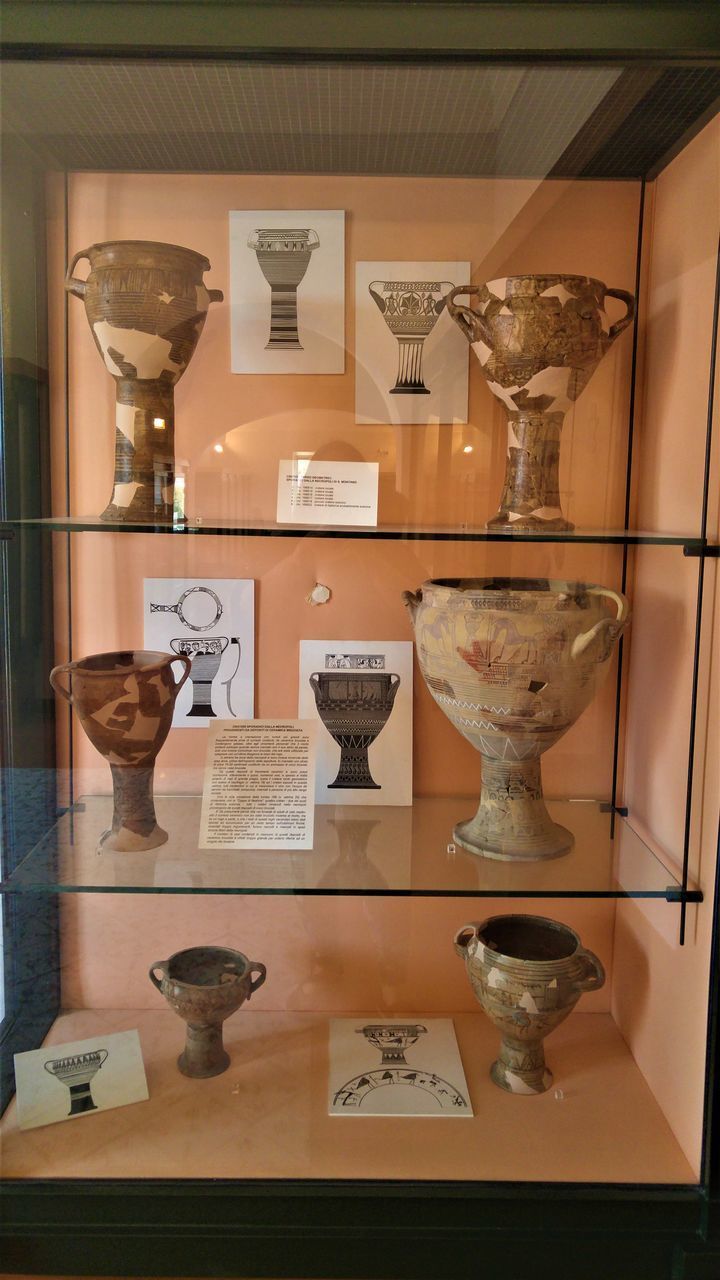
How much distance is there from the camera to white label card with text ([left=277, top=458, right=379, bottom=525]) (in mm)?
1064

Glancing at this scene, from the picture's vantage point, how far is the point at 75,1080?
1.06 meters

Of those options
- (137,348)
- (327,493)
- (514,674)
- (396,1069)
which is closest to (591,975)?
(396,1069)

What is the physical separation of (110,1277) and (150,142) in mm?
1212

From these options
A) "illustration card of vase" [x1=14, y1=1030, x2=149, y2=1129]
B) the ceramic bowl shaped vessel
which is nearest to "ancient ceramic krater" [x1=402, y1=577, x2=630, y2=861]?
the ceramic bowl shaped vessel

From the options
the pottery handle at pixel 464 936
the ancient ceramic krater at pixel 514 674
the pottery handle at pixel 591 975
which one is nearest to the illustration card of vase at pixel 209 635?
the ancient ceramic krater at pixel 514 674

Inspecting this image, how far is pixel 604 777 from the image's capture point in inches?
46.0

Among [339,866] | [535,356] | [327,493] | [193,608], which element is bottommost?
[339,866]

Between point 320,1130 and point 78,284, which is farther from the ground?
point 78,284

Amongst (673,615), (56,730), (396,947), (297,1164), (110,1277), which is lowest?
(110,1277)

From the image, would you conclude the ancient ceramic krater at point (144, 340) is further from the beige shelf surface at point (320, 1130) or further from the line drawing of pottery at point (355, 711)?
the beige shelf surface at point (320, 1130)

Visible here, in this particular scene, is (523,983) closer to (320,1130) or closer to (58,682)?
(320,1130)

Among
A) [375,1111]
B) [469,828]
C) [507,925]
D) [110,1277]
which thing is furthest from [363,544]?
[110,1277]

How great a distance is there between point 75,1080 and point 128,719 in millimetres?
421

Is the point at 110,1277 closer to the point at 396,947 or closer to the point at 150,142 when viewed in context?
the point at 396,947
